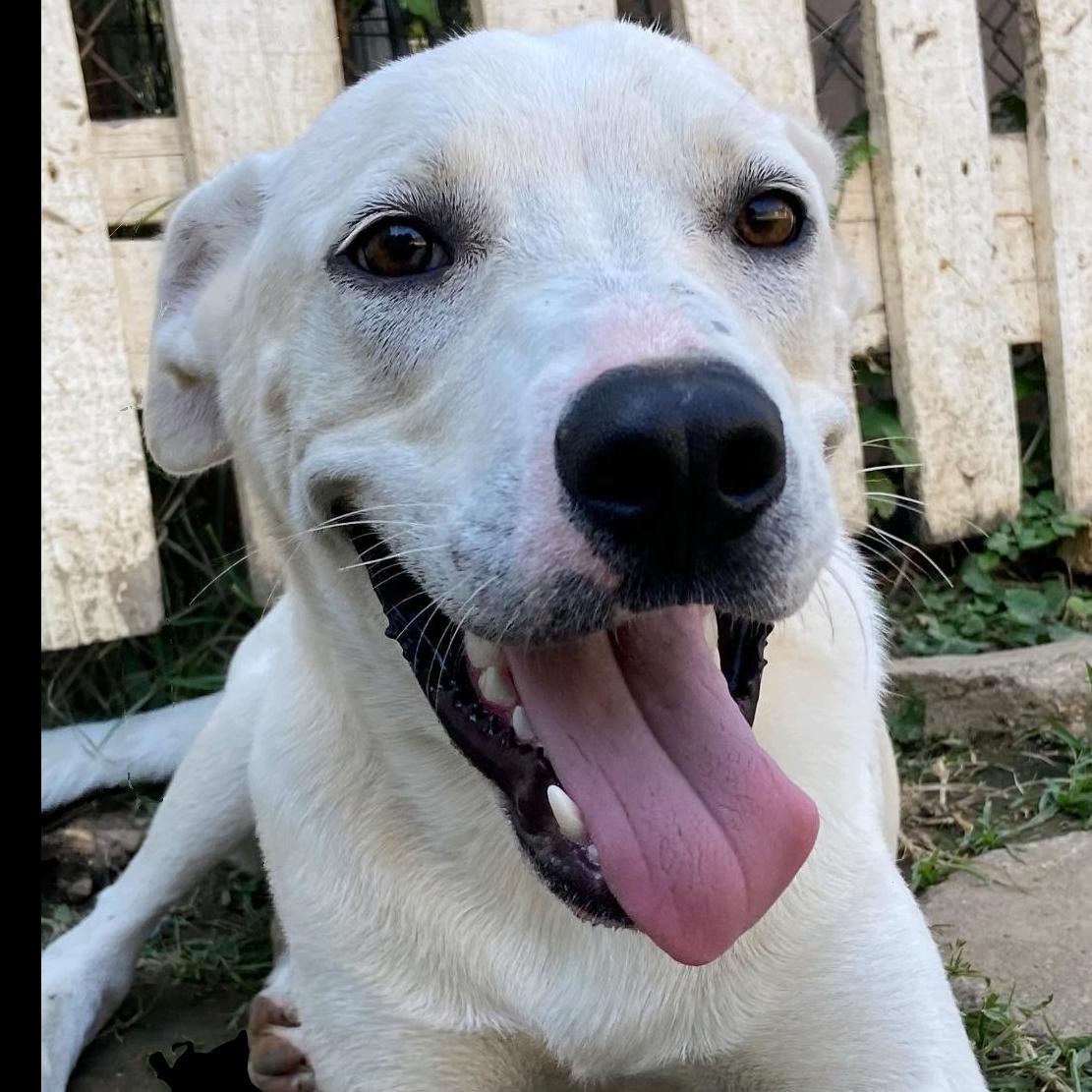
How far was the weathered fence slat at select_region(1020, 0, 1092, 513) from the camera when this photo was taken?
13.1 feet

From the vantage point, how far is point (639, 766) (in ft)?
5.36

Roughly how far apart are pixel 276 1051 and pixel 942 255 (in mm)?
3098

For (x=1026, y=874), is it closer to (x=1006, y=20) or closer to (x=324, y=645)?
(x=324, y=645)

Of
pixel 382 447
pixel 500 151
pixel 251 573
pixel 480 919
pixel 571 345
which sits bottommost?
pixel 480 919

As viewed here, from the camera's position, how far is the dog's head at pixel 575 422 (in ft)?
4.71

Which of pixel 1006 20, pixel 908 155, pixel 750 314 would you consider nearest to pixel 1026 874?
pixel 750 314

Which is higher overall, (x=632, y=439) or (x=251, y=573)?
(x=632, y=439)

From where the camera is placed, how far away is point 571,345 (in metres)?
1.48

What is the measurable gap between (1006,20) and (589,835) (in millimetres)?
4867

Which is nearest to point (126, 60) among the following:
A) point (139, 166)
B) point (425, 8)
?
point (139, 166)

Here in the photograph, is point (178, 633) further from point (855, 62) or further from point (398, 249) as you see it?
point (855, 62)

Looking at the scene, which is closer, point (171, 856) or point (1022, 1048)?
point (1022, 1048)

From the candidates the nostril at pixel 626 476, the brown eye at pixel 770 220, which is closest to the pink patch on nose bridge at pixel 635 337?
the nostril at pixel 626 476

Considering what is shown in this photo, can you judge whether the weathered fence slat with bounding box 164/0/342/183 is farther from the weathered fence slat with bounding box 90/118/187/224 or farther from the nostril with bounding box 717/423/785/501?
the nostril with bounding box 717/423/785/501
